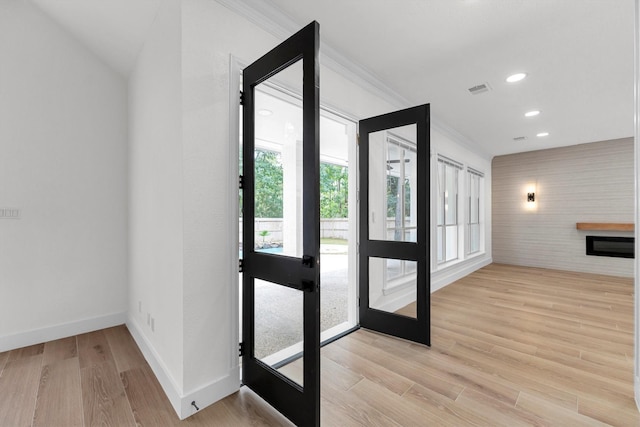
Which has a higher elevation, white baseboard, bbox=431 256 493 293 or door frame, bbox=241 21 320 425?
door frame, bbox=241 21 320 425

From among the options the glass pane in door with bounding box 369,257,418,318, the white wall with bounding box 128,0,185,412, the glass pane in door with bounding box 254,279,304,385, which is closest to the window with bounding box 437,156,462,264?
the glass pane in door with bounding box 369,257,418,318

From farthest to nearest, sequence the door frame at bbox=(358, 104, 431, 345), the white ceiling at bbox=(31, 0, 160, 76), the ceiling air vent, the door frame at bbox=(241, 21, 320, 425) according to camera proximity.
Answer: the ceiling air vent < the door frame at bbox=(358, 104, 431, 345) < the white ceiling at bbox=(31, 0, 160, 76) < the door frame at bbox=(241, 21, 320, 425)

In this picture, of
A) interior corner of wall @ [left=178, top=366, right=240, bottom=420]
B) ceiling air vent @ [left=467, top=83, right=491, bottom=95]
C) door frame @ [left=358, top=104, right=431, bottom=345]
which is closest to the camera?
interior corner of wall @ [left=178, top=366, right=240, bottom=420]

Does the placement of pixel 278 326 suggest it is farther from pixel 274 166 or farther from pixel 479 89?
pixel 479 89

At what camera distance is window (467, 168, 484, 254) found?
6.36 metres

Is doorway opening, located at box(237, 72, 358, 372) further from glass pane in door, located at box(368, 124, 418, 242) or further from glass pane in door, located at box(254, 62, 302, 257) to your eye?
glass pane in door, located at box(368, 124, 418, 242)

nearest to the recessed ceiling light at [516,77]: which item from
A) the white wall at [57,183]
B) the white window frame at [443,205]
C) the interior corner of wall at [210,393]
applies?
the white window frame at [443,205]

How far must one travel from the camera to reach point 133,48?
8.75 ft

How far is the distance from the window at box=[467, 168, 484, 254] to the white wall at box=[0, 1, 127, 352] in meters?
6.25

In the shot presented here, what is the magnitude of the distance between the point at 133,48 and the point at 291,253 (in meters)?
2.49

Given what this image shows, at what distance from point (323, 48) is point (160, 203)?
1930 millimetres

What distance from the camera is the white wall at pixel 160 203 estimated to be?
1.84 m


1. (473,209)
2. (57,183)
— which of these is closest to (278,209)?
(57,183)

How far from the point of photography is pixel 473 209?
21.8ft
